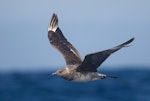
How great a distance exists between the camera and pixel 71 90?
45875 mm

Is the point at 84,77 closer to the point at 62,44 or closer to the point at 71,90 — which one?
the point at 62,44

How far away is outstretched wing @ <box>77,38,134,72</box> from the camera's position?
1658 cm

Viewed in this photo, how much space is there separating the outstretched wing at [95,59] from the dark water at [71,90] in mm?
19692

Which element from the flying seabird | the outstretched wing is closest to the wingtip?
the flying seabird

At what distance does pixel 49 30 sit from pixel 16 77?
111 feet

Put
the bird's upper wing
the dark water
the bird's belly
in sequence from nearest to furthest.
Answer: the bird's belly < the bird's upper wing < the dark water

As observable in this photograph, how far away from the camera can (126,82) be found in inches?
1913

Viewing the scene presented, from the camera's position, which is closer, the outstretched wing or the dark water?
the outstretched wing

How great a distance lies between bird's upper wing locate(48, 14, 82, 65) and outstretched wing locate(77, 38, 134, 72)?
1.23 metres

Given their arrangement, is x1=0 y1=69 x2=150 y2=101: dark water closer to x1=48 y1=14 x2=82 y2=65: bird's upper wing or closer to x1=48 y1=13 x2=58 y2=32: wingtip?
x1=48 y1=13 x2=58 y2=32: wingtip

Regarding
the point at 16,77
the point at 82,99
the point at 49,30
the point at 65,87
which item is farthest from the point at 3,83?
the point at 49,30

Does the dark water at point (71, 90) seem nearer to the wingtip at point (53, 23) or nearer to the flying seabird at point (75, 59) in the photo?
the wingtip at point (53, 23)

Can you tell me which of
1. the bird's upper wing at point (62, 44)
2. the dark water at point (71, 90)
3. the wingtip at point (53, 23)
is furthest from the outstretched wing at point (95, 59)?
the dark water at point (71, 90)

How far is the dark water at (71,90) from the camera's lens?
39875mm
